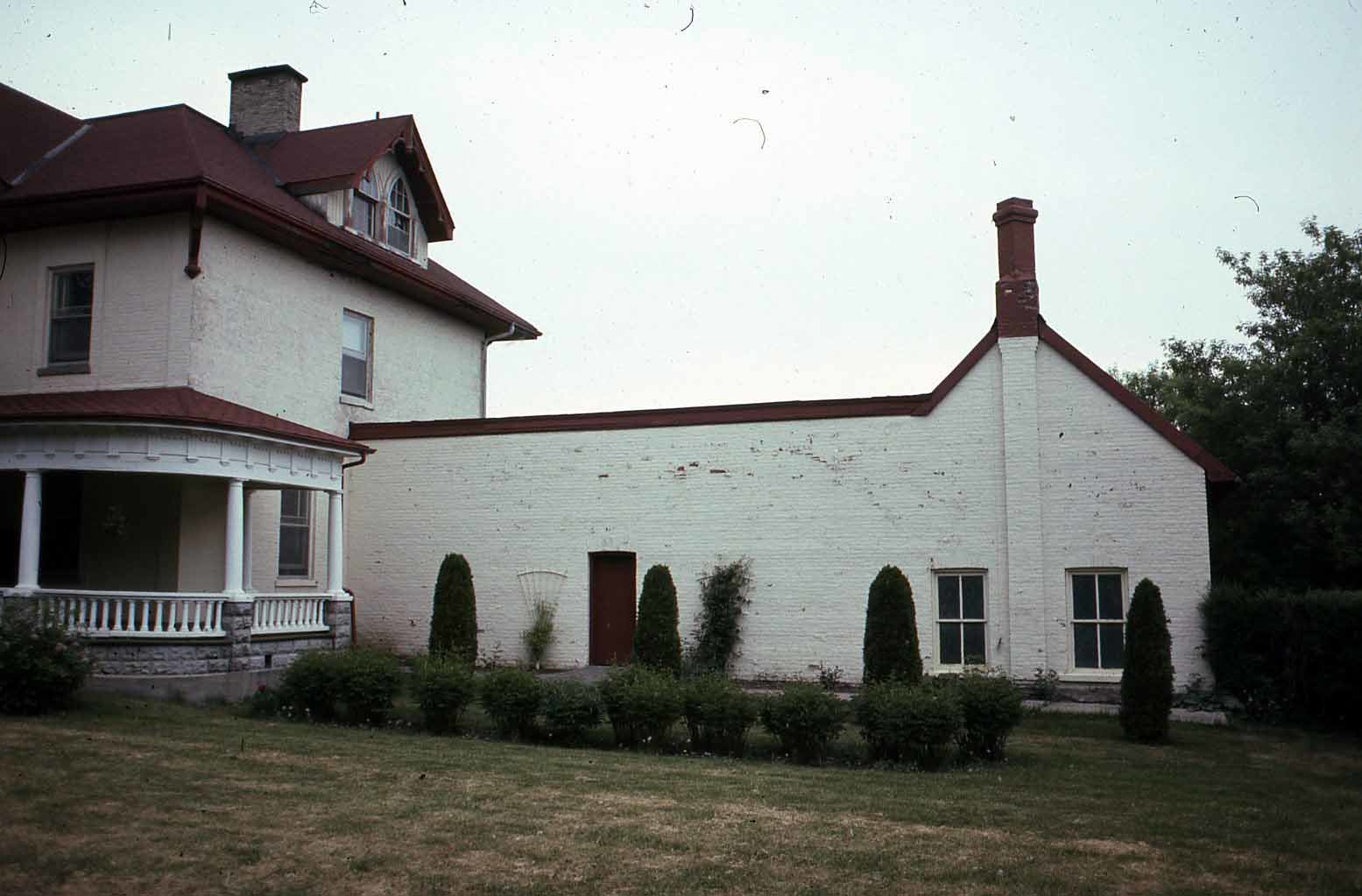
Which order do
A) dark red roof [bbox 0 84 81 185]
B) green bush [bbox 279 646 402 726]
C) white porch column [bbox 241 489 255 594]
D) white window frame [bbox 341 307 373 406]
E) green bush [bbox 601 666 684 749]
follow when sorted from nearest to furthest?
green bush [bbox 601 666 684 749]
green bush [bbox 279 646 402 726]
white porch column [bbox 241 489 255 594]
dark red roof [bbox 0 84 81 185]
white window frame [bbox 341 307 373 406]

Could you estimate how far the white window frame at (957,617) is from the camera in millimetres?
17484

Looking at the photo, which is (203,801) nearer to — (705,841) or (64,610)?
(705,841)

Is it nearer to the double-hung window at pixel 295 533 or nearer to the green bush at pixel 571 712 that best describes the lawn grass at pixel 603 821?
the green bush at pixel 571 712

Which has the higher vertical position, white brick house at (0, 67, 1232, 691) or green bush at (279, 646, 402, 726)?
white brick house at (0, 67, 1232, 691)

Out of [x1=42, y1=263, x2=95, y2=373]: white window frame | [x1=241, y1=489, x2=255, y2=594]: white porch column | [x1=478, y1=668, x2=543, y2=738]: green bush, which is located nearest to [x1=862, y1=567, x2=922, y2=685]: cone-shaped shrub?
[x1=478, y1=668, x2=543, y2=738]: green bush

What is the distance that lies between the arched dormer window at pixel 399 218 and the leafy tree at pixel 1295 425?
55.0 ft

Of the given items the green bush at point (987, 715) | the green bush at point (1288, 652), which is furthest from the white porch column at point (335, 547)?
the green bush at point (1288, 652)

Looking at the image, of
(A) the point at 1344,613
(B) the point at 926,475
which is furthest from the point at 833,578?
(A) the point at 1344,613

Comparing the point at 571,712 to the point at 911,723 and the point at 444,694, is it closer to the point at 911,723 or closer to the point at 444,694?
the point at 444,694

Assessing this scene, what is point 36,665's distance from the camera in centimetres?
1188

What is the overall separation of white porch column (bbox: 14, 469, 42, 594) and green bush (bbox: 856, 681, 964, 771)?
1060cm

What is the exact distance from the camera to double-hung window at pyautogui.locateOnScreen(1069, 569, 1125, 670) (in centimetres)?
1705

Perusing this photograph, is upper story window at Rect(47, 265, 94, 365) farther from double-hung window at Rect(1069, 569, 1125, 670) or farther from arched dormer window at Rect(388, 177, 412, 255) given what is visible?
double-hung window at Rect(1069, 569, 1125, 670)

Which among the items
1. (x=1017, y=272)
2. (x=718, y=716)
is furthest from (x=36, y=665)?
(x=1017, y=272)
